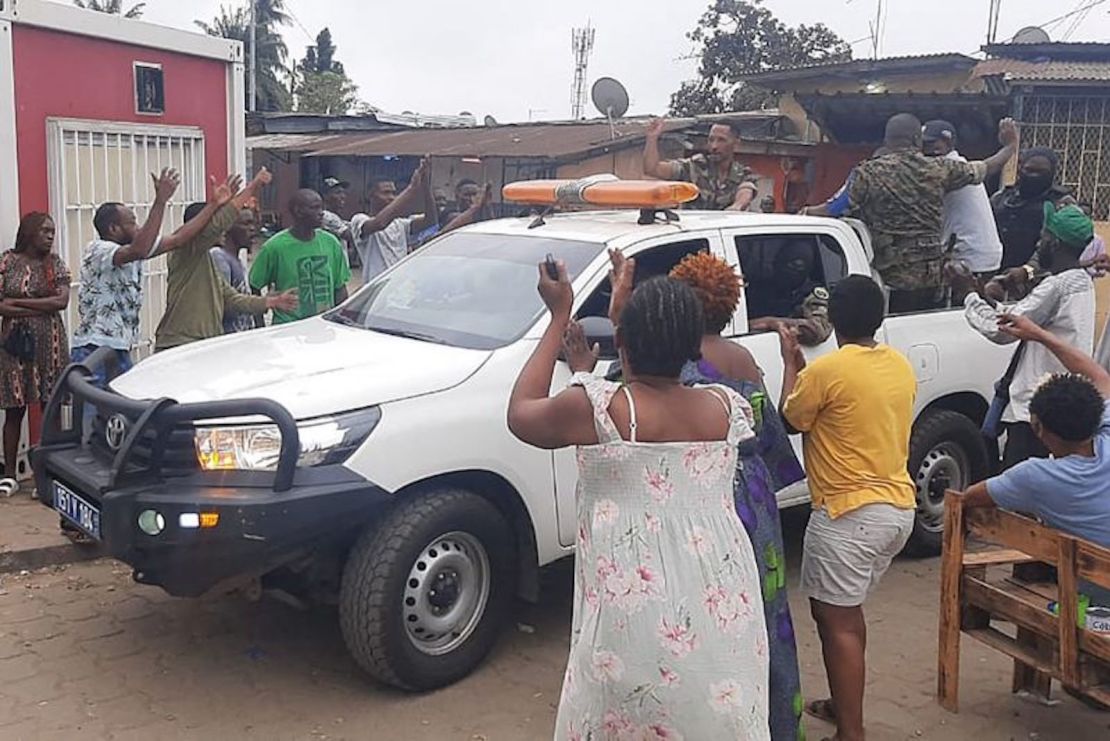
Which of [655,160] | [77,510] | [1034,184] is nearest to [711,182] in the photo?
[655,160]

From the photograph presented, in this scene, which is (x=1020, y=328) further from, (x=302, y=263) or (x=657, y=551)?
(x=302, y=263)

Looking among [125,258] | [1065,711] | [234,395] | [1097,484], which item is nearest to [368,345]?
[234,395]

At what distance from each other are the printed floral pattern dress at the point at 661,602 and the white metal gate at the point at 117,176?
216 inches

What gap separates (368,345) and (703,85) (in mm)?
25293

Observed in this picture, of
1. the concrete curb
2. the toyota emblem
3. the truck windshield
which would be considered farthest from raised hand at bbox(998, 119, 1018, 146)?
the concrete curb

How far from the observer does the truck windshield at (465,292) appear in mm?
4805

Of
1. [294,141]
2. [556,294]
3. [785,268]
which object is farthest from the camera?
[294,141]

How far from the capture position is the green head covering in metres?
5.22

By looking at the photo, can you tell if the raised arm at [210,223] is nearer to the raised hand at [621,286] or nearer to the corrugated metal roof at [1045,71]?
the raised hand at [621,286]

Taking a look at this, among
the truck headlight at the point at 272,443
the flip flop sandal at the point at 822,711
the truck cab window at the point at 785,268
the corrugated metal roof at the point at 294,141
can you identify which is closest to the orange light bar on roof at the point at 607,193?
the truck cab window at the point at 785,268

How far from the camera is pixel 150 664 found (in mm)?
4594

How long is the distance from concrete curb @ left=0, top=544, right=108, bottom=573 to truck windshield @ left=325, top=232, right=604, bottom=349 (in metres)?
1.75

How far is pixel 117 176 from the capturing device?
7617 mm

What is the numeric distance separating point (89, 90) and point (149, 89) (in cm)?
59
